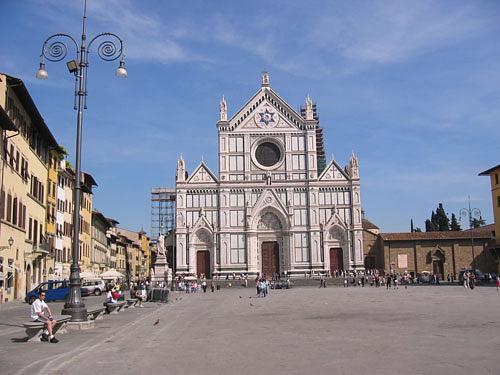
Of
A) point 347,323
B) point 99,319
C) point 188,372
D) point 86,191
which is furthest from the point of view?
point 86,191

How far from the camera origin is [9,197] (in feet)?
104

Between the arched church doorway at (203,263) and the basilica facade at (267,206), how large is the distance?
0.39ft

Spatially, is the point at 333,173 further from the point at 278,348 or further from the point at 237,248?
the point at 278,348

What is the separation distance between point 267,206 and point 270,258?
634 cm

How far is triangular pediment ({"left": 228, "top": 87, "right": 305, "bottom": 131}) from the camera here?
2734 inches

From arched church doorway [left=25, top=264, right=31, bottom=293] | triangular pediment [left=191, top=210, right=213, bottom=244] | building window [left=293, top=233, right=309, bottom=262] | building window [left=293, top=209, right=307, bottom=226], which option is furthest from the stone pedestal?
arched church doorway [left=25, top=264, right=31, bottom=293]

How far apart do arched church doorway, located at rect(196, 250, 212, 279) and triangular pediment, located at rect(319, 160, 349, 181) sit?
16627mm

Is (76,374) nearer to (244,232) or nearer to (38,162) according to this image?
(38,162)

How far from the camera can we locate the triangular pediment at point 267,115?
69.4 m

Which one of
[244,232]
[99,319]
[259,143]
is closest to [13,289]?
[99,319]

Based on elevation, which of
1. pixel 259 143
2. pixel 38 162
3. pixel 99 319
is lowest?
pixel 99 319

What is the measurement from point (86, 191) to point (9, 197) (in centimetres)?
2874

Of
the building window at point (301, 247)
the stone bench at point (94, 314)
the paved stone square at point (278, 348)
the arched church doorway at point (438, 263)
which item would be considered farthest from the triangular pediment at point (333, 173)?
the paved stone square at point (278, 348)

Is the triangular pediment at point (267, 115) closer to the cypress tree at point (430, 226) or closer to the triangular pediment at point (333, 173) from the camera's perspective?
the triangular pediment at point (333, 173)
